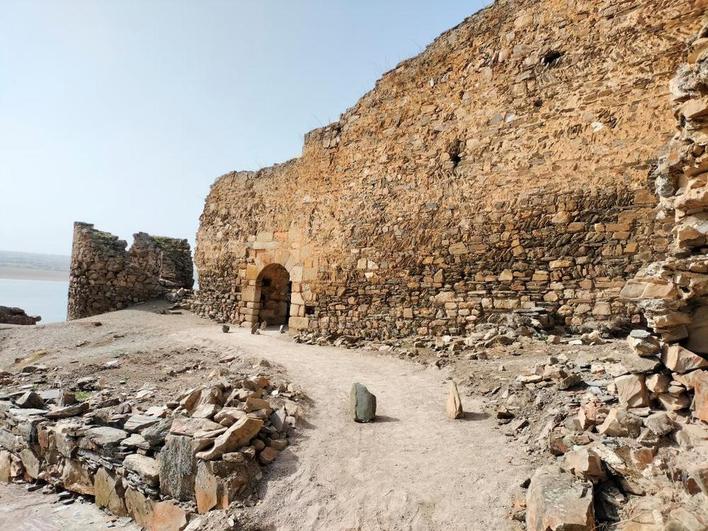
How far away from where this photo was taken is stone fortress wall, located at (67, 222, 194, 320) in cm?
1516

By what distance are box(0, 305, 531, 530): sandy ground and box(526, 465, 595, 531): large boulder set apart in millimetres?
279

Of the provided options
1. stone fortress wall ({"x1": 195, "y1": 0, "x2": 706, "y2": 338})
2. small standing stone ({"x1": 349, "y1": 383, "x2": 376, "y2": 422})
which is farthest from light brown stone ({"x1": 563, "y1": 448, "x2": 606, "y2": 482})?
stone fortress wall ({"x1": 195, "y1": 0, "x2": 706, "y2": 338})

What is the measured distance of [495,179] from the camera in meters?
7.79

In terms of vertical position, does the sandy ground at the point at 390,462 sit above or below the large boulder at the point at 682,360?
below

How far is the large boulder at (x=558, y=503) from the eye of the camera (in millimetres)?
2578

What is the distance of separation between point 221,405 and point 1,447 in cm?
357

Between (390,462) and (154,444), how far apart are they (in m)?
2.49

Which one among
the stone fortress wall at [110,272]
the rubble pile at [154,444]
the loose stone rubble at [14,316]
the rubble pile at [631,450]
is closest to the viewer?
the rubble pile at [631,450]

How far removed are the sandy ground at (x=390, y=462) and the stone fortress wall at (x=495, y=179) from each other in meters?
2.22

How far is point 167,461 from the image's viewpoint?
13.9 feet

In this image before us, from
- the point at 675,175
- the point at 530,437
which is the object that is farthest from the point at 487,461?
the point at 675,175

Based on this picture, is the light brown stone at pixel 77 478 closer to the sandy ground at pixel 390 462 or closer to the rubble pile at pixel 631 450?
the sandy ground at pixel 390 462

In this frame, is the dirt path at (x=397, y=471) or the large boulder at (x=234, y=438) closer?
the dirt path at (x=397, y=471)

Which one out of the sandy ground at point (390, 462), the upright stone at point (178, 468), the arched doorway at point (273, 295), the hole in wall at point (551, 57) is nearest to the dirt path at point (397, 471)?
the sandy ground at point (390, 462)
